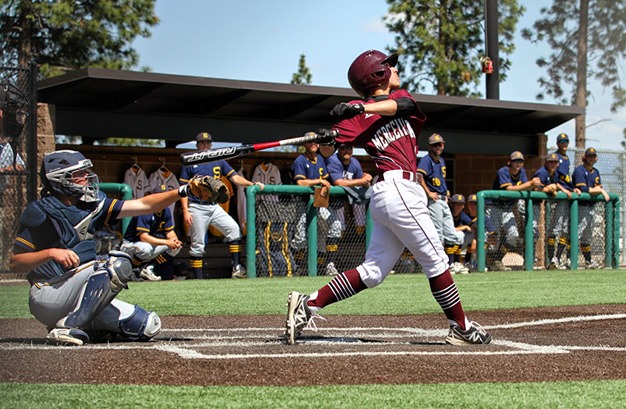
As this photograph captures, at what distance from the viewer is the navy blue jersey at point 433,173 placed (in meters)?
14.5

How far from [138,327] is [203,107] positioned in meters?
10.4

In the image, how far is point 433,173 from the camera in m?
14.6

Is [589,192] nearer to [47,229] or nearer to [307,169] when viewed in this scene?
[307,169]

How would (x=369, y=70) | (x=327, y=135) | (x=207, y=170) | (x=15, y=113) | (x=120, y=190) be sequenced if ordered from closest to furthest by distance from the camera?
1. (x=327, y=135)
2. (x=369, y=70)
3. (x=15, y=113)
4. (x=120, y=190)
5. (x=207, y=170)

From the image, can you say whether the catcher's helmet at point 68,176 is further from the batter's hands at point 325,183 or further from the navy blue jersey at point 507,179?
the navy blue jersey at point 507,179

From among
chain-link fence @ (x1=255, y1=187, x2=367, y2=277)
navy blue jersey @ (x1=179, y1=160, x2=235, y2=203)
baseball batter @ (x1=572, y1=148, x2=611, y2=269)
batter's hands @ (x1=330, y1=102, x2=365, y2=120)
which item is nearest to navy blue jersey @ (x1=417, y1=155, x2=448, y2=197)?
chain-link fence @ (x1=255, y1=187, x2=367, y2=277)

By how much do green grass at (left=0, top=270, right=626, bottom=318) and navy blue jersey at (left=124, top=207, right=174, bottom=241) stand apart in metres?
0.82

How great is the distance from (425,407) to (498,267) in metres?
12.5

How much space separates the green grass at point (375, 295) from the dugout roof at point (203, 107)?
349cm

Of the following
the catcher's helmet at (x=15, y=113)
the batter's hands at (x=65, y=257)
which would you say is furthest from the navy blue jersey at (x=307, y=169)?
the batter's hands at (x=65, y=257)

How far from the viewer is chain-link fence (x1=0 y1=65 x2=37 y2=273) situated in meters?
9.98

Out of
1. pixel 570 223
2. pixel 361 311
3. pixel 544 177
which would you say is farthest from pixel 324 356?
pixel 570 223

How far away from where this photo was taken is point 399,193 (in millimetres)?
5988

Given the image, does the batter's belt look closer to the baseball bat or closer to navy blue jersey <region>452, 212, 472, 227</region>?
the baseball bat
